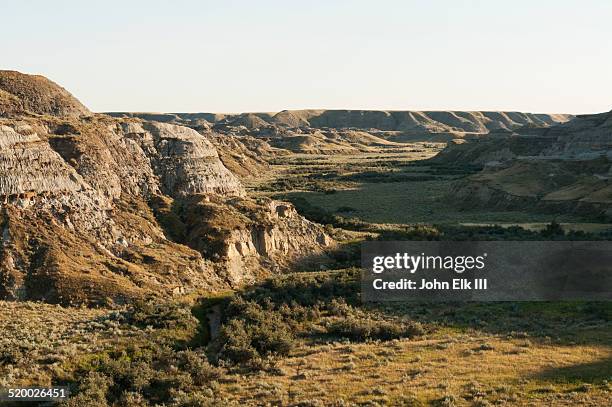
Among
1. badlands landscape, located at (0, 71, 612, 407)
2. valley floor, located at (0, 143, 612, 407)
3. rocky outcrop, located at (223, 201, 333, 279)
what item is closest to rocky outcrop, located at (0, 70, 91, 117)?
badlands landscape, located at (0, 71, 612, 407)

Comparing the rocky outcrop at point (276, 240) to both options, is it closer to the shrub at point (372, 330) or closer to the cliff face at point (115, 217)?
the cliff face at point (115, 217)

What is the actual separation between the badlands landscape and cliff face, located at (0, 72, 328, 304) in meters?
0.11

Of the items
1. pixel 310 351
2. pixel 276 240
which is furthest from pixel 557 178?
pixel 310 351

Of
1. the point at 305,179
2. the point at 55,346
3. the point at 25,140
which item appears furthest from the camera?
the point at 305,179

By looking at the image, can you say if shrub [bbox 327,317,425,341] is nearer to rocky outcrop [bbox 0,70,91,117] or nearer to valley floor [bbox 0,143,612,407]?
valley floor [bbox 0,143,612,407]

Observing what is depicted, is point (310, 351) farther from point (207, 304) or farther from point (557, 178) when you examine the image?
point (557, 178)

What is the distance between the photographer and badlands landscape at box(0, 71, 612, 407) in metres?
22.6

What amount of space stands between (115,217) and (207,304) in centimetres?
940

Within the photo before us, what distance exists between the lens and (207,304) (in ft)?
108

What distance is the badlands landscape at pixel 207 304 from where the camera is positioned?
22.6 metres

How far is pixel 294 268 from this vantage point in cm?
4175

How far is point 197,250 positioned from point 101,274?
7883 mm

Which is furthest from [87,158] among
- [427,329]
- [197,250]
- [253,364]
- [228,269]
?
[427,329]

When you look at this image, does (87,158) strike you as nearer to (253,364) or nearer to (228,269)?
(228,269)
